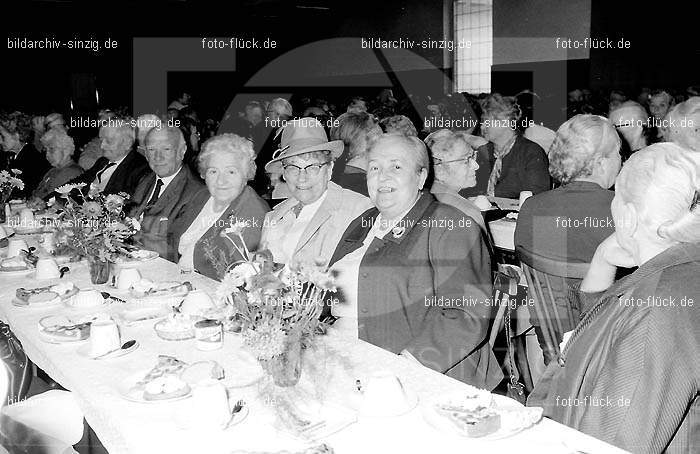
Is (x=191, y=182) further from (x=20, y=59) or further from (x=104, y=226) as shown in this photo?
(x=20, y=59)

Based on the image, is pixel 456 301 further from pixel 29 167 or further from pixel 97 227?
pixel 29 167

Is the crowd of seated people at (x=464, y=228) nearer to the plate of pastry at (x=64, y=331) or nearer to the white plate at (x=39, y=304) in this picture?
the plate of pastry at (x=64, y=331)

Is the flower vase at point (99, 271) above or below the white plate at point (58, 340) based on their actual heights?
above

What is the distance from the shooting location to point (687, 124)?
13.7 feet

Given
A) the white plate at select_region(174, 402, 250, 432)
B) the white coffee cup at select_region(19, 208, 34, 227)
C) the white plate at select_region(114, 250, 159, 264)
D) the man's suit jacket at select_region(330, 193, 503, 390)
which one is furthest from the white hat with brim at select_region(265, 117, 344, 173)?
the white coffee cup at select_region(19, 208, 34, 227)

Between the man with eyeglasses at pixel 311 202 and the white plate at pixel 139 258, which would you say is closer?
the man with eyeglasses at pixel 311 202

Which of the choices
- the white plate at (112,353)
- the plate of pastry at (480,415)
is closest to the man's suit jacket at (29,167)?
the white plate at (112,353)

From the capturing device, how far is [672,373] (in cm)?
141

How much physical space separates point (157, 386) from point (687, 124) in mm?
3627

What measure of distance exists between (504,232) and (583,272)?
61.1 inches

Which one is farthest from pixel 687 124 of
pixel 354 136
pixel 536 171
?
pixel 354 136

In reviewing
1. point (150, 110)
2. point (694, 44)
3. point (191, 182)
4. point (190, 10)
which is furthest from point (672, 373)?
point (190, 10)

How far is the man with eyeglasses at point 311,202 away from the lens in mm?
3164

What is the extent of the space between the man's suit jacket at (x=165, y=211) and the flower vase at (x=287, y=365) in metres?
2.47
